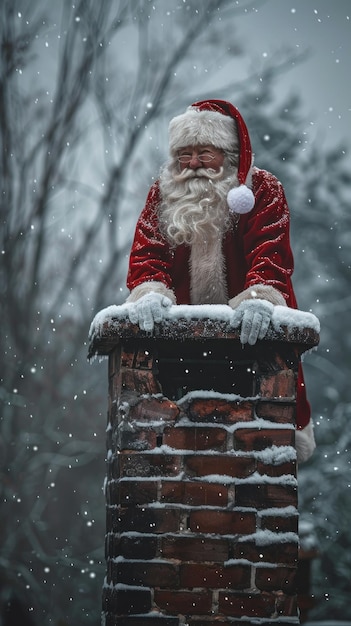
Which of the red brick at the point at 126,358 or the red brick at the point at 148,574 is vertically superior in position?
the red brick at the point at 126,358

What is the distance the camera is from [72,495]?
1011 cm

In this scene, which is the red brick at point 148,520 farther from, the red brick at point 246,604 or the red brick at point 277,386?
the red brick at point 277,386

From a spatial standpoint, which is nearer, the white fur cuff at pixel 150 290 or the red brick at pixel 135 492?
the red brick at pixel 135 492

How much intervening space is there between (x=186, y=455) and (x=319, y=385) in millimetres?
8064

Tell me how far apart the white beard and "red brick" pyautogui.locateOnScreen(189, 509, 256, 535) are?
84 centimetres

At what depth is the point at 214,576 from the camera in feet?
9.10

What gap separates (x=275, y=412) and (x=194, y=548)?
0.52m

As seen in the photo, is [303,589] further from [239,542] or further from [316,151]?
[316,151]

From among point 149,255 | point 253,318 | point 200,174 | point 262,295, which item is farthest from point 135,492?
point 200,174

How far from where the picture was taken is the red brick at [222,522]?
2.80 m

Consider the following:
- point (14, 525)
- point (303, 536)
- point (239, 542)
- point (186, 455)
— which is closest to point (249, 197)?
point (186, 455)

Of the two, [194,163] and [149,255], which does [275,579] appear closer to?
[149,255]

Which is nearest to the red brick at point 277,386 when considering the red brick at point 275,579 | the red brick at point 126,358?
the red brick at point 126,358

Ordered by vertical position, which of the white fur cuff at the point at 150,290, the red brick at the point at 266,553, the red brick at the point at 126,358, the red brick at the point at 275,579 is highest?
the white fur cuff at the point at 150,290
